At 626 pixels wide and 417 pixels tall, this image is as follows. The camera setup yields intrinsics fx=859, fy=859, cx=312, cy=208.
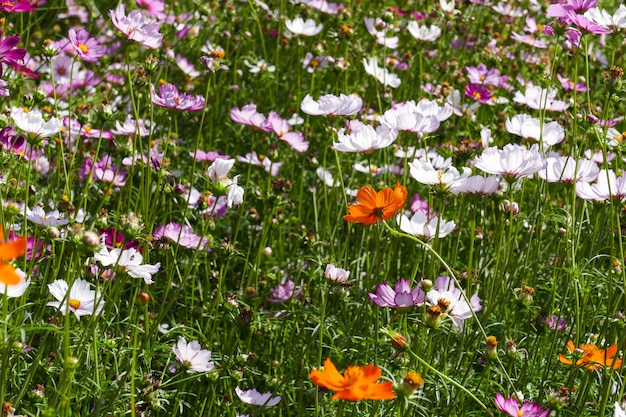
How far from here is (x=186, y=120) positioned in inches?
96.5

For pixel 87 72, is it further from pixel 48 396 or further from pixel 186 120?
pixel 48 396

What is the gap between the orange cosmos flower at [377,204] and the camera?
118 cm

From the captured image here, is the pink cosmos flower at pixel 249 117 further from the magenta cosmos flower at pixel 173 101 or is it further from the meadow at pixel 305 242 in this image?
the magenta cosmos flower at pixel 173 101

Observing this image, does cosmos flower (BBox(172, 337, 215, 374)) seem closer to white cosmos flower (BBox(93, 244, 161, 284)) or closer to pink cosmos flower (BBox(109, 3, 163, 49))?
white cosmos flower (BBox(93, 244, 161, 284))

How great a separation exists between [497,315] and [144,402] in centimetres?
76

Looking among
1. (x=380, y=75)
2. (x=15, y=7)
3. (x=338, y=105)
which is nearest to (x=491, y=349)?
(x=338, y=105)

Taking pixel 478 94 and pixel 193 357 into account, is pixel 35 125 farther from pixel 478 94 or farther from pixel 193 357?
pixel 478 94

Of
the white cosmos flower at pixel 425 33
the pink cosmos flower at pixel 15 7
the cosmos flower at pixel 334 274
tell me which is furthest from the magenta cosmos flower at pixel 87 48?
the white cosmos flower at pixel 425 33

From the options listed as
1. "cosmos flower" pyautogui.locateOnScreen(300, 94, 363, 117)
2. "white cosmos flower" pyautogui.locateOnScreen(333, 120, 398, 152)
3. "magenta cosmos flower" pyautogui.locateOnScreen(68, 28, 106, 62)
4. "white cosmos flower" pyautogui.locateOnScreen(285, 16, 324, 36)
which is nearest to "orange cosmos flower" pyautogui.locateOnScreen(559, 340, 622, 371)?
"white cosmos flower" pyautogui.locateOnScreen(333, 120, 398, 152)

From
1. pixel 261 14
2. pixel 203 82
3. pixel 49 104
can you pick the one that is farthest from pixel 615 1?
pixel 49 104

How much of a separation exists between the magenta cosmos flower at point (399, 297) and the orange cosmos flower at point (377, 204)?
0.12 m

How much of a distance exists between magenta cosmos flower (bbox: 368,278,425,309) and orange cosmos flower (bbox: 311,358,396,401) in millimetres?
316

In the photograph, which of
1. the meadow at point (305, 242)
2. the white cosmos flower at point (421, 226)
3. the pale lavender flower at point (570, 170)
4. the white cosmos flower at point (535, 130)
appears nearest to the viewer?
the meadow at point (305, 242)

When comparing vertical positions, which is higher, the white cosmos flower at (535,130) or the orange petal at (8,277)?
the orange petal at (8,277)
